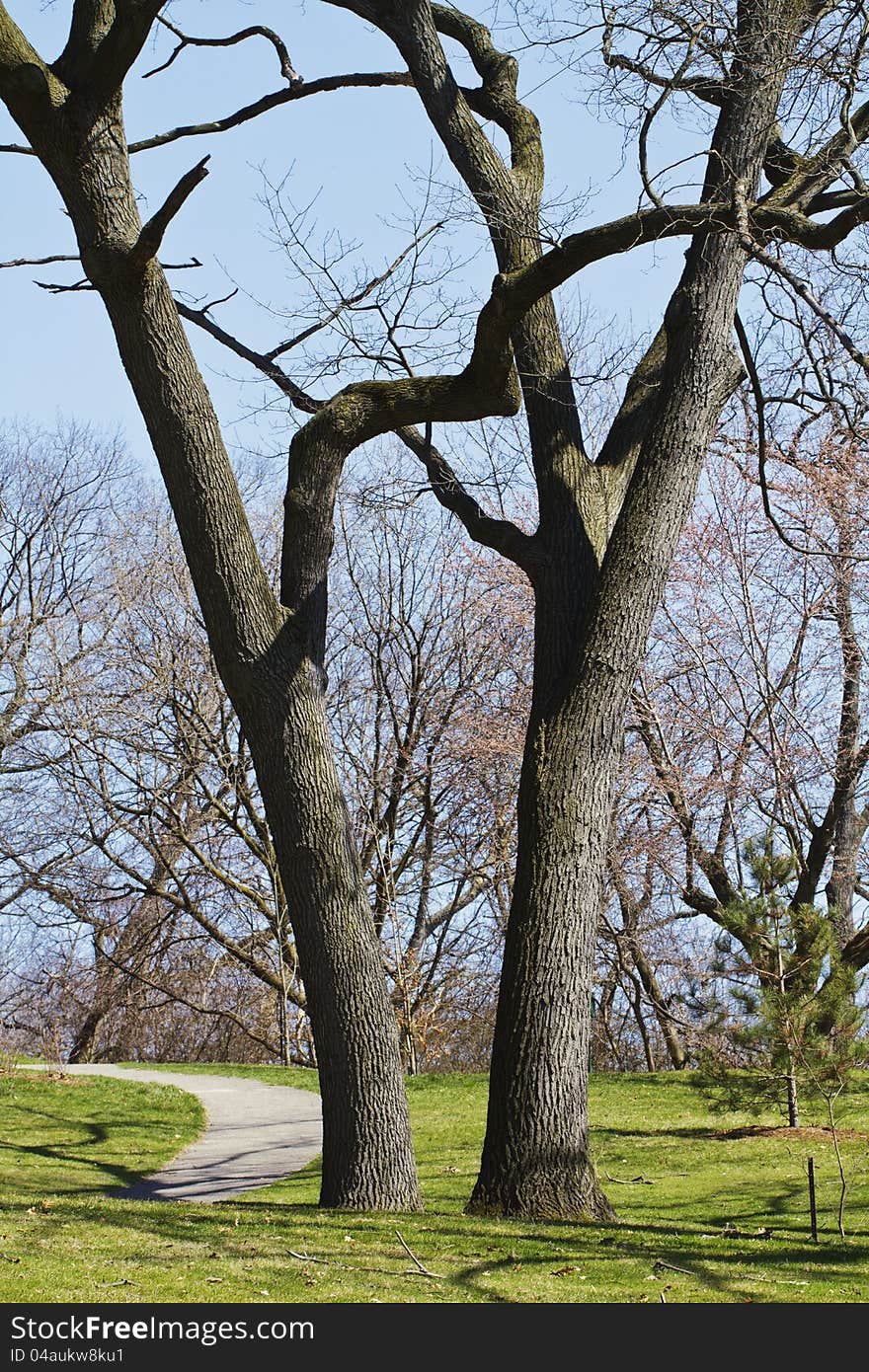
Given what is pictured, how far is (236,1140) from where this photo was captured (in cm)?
1036

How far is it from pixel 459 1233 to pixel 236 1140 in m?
5.99

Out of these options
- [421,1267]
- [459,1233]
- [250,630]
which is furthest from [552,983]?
[250,630]

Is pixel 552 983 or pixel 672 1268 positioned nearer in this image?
pixel 672 1268

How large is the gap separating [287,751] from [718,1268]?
3.08 meters

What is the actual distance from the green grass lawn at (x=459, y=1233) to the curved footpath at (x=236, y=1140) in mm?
311

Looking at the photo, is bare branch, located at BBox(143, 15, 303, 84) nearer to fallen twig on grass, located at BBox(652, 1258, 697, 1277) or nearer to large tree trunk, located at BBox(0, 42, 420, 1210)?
large tree trunk, located at BBox(0, 42, 420, 1210)

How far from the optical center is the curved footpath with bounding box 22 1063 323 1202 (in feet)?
27.8

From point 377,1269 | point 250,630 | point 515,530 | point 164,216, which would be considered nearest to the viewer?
point 377,1269

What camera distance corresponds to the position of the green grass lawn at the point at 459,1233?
4074 mm

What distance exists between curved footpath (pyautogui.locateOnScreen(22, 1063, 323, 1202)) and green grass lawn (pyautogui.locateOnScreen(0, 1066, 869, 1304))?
0.31 m

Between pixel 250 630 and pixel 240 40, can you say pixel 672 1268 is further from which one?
pixel 240 40

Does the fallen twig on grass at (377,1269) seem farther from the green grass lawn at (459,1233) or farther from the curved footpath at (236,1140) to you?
the curved footpath at (236,1140)

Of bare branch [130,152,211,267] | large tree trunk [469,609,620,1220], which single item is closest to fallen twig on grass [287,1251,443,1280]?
large tree trunk [469,609,620,1220]

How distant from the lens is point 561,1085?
5543mm
